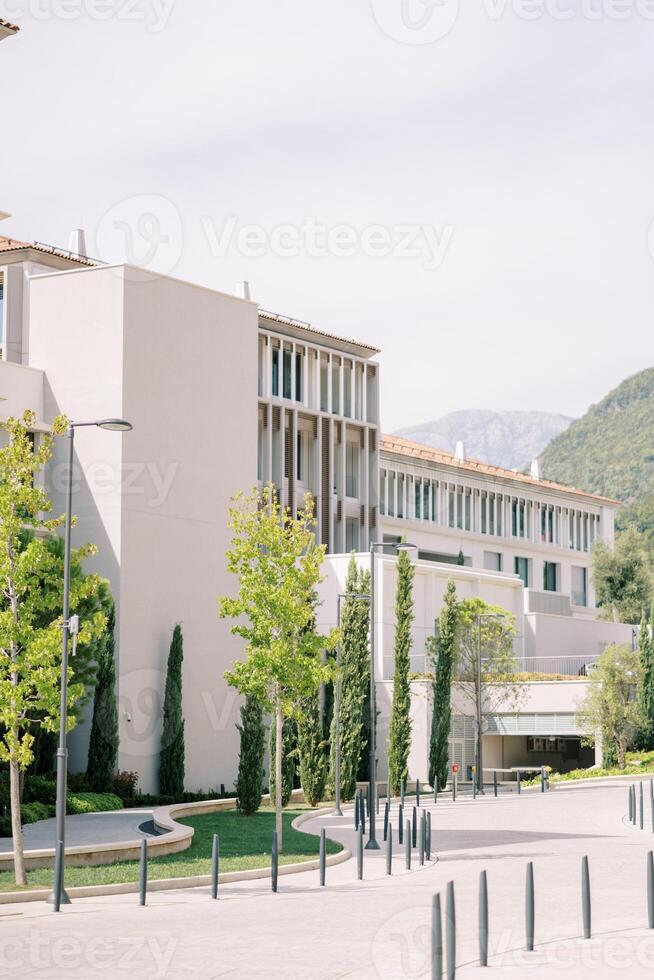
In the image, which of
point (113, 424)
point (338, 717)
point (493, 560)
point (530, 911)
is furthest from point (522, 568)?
point (530, 911)

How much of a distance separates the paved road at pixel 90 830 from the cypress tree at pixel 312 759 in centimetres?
822

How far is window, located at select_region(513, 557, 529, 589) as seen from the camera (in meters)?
85.1

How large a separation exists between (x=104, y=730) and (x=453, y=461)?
4432cm

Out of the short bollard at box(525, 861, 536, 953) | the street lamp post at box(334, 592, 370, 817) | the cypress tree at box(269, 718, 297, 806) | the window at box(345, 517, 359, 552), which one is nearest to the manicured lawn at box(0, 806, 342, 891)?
the street lamp post at box(334, 592, 370, 817)

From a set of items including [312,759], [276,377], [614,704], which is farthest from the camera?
[276,377]

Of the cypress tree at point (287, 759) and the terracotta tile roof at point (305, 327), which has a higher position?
the terracotta tile roof at point (305, 327)

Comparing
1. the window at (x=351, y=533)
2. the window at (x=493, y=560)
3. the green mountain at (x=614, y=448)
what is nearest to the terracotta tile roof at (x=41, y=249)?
the window at (x=351, y=533)

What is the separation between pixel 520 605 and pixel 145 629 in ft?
89.8

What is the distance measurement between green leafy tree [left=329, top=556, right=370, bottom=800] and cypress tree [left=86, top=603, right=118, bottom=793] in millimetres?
7918

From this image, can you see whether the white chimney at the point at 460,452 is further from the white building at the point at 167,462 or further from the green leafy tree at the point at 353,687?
the green leafy tree at the point at 353,687

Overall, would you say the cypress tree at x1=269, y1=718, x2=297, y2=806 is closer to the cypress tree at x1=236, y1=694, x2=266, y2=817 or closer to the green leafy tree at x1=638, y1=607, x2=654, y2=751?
Answer: the cypress tree at x1=236, y1=694, x2=266, y2=817

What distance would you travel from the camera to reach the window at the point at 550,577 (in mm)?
87312

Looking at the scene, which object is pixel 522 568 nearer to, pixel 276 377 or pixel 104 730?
pixel 276 377

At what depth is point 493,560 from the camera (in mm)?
83875
